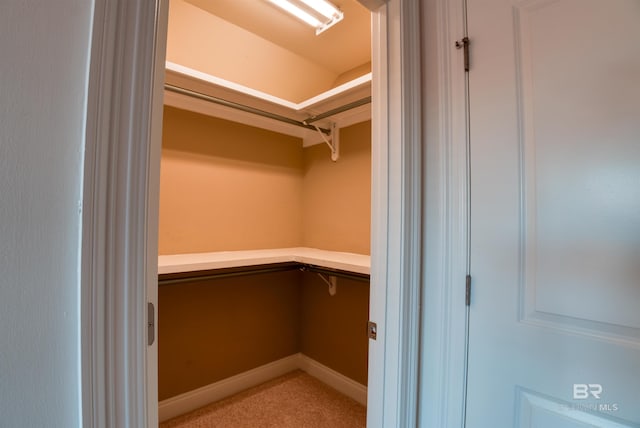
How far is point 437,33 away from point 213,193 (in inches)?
60.1

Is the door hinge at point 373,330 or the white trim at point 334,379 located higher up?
the door hinge at point 373,330

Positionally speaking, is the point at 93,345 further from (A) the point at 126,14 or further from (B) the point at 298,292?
(B) the point at 298,292

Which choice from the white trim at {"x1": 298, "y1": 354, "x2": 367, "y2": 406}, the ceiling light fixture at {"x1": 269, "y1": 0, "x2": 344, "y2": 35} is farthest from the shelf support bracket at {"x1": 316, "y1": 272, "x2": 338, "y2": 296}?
the ceiling light fixture at {"x1": 269, "y1": 0, "x2": 344, "y2": 35}

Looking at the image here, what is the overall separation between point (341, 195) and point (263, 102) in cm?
81

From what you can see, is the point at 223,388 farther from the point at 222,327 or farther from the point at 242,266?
the point at 242,266

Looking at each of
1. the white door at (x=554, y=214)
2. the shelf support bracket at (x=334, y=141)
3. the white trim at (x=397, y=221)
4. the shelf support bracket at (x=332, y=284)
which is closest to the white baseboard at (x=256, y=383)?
the shelf support bracket at (x=332, y=284)

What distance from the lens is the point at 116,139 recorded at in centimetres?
43

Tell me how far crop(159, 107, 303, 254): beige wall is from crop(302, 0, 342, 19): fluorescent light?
0.88m

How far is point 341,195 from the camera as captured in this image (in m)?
2.11

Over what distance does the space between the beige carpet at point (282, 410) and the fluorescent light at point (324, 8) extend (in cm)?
229

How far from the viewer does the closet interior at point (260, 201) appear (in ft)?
→ 5.39
